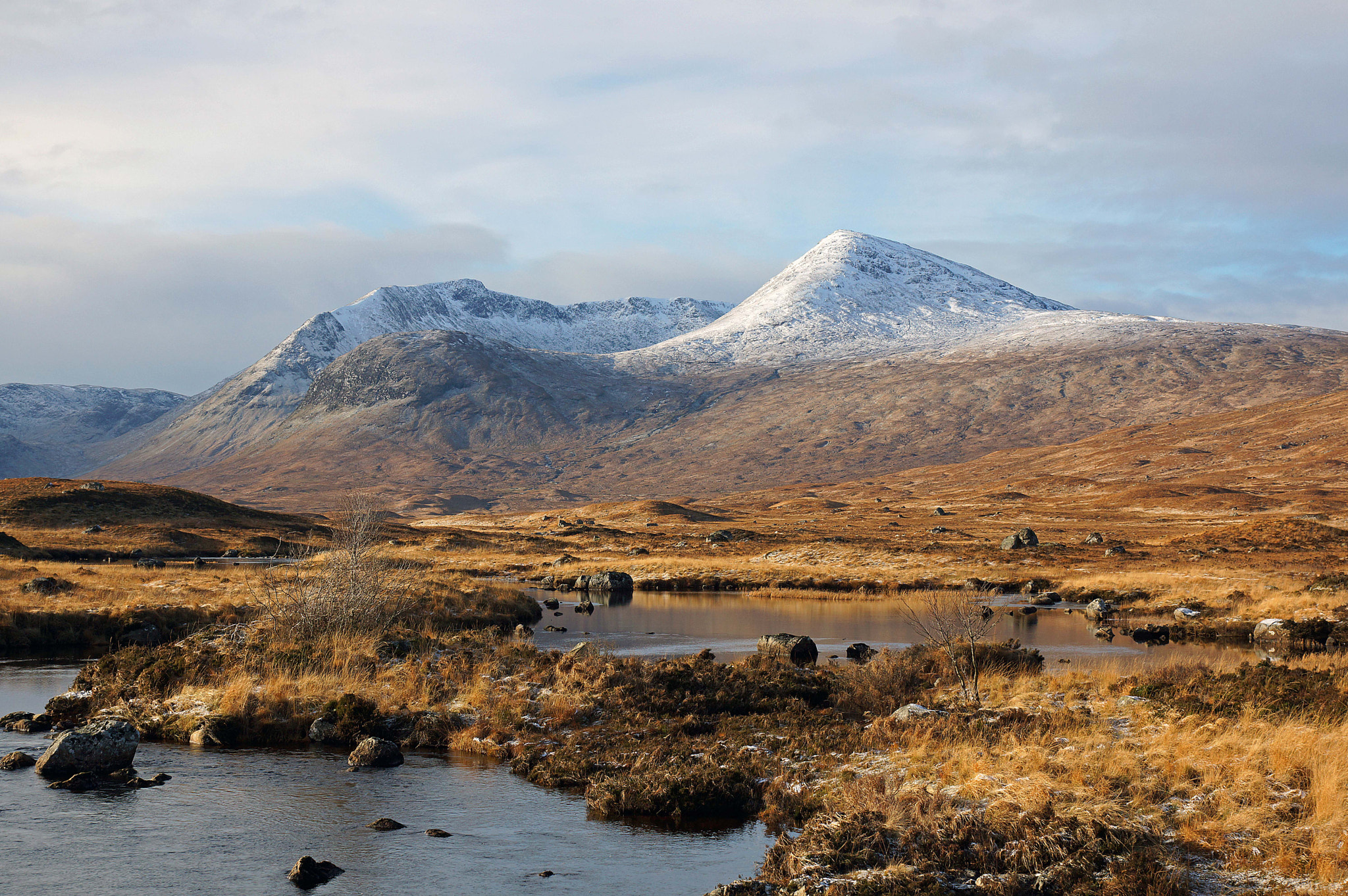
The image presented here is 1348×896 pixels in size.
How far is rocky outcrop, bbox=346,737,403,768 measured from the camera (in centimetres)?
2398

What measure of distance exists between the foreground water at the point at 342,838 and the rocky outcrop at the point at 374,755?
0.32m

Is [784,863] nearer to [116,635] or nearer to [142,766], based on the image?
[142,766]

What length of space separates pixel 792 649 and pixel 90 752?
22.6 m

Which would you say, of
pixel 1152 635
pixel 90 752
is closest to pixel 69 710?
pixel 90 752

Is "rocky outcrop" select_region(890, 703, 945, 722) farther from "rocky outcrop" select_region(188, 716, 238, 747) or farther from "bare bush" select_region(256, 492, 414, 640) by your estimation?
"bare bush" select_region(256, 492, 414, 640)

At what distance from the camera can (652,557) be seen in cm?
9275

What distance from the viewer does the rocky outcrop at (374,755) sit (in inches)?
944

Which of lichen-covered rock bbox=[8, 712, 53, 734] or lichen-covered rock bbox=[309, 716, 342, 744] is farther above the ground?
lichen-covered rock bbox=[309, 716, 342, 744]

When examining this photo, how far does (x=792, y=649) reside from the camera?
35.8 m

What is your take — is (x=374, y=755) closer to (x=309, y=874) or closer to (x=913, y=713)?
(x=309, y=874)

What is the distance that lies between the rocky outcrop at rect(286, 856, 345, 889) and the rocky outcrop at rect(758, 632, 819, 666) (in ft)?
68.1

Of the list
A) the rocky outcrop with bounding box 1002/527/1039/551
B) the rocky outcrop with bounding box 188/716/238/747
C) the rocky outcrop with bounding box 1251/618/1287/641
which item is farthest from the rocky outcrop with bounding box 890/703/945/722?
the rocky outcrop with bounding box 1002/527/1039/551

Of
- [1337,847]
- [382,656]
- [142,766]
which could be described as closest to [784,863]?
[1337,847]

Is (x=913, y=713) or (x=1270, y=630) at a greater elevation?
(x=913, y=713)
